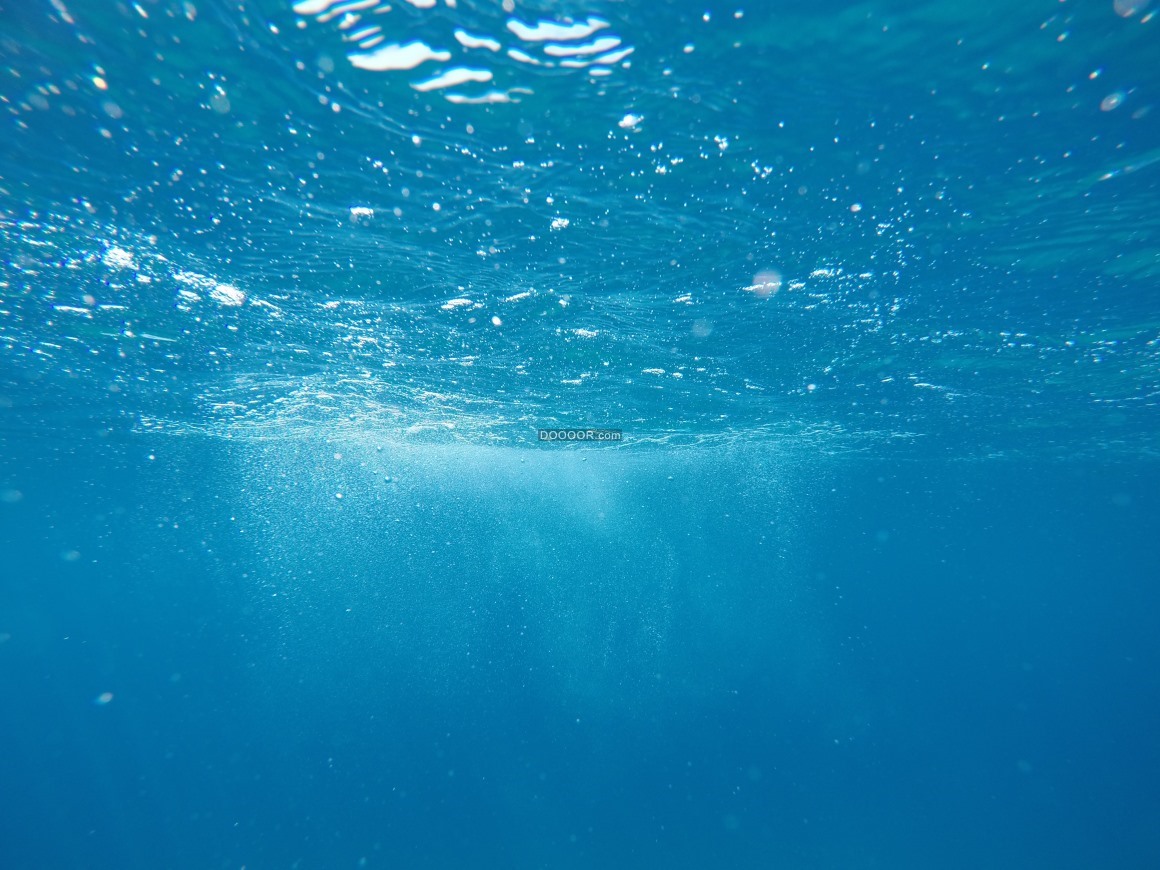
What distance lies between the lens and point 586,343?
14.9 m

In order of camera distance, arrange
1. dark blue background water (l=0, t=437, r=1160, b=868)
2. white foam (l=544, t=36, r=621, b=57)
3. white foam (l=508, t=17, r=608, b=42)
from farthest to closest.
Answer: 1. dark blue background water (l=0, t=437, r=1160, b=868)
2. white foam (l=544, t=36, r=621, b=57)
3. white foam (l=508, t=17, r=608, b=42)

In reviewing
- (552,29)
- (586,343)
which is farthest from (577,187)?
(586,343)

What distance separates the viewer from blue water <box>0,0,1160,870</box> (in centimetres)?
593

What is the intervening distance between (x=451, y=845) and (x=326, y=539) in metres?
83.9

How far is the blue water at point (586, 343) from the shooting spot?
5.93 metres

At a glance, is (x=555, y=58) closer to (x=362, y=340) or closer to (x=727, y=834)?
(x=362, y=340)

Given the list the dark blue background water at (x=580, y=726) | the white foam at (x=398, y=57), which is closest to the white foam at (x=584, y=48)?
the white foam at (x=398, y=57)

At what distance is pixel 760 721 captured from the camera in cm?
3553

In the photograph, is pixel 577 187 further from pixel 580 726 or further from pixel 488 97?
pixel 580 726

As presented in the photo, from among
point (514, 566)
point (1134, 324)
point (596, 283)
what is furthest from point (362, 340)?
point (514, 566)

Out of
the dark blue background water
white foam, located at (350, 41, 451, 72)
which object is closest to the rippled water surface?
white foam, located at (350, 41, 451, 72)

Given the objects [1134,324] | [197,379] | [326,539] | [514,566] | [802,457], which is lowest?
[514,566]

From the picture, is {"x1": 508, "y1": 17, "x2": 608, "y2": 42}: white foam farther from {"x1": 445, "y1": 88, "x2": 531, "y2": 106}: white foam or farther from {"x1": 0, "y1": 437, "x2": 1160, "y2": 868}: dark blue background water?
{"x1": 0, "y1": 437, "x2": 1160, "y2": 868}: dark blue background water

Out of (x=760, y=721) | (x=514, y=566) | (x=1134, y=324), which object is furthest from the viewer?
(x=514, y=566)
